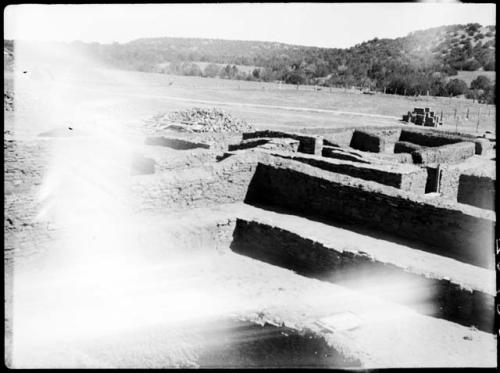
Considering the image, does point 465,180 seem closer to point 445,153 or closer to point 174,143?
point 445,153

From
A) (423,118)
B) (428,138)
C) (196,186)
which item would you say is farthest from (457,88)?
(196,186)

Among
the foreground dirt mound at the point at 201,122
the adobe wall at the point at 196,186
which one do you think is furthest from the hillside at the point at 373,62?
the adobe wall at the point at 196,186

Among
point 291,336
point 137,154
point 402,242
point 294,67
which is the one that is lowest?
point 291,336

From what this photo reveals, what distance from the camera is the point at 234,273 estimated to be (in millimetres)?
9195

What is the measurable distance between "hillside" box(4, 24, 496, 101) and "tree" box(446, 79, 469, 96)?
0.89 feet

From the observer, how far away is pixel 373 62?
66938mm

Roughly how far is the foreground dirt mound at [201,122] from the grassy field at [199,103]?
15.5 ft

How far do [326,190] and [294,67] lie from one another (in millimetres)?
67015

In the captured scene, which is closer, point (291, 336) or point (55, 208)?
point (291, 336)

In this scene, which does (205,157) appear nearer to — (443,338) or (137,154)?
(137,154)

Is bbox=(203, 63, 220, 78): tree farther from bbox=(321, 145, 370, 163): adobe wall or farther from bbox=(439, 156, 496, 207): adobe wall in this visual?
bbox=(439, 156, 496, 207): adobe wall

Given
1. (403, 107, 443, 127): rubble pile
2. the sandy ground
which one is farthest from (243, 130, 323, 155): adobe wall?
(403, 107, 443, 127): rubble pile

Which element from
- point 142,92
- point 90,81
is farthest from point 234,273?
point 90,81

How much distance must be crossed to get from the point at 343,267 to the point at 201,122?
1463 centimetres
